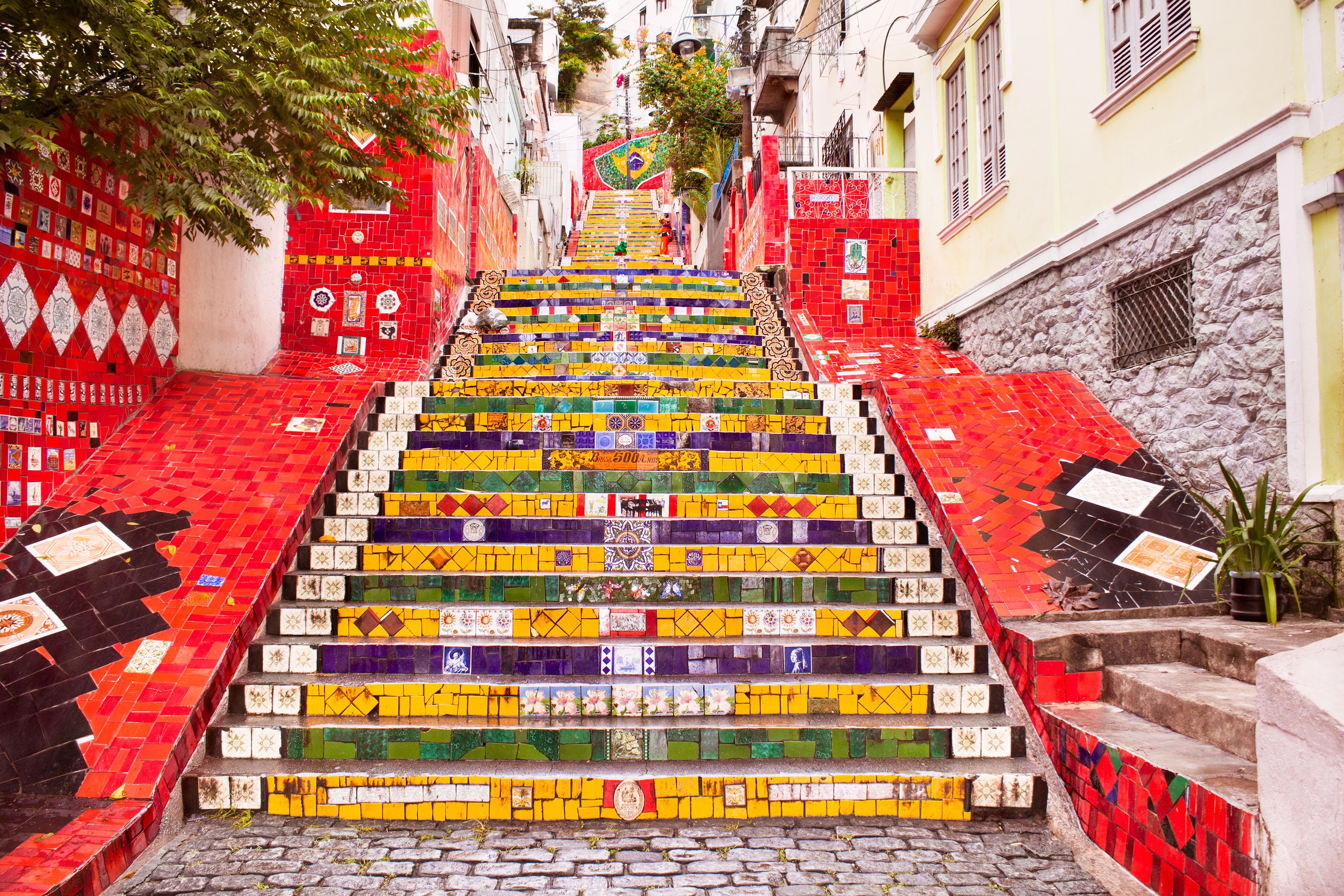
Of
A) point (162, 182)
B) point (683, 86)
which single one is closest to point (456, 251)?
point (162, 182)

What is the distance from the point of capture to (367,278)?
7.93m

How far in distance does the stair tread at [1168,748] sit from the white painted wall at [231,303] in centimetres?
607

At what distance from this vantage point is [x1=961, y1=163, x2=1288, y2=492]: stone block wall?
4422 millimetres

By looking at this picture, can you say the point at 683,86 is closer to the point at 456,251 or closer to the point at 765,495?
the point at 456,251

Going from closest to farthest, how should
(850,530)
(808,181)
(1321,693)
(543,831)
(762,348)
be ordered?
(1321,693) → (543,831) → (850,530) → (762,348) → (808,181)

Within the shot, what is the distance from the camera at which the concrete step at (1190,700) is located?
2.93 metres

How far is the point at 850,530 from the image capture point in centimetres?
486

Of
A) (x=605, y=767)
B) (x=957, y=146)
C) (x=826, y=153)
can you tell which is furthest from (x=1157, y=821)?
(x=826, y=153)

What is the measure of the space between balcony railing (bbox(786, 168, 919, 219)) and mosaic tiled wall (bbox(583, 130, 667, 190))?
2684 cm

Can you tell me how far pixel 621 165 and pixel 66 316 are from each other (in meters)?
34.3

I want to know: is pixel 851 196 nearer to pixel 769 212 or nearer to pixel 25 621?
pixel 769 212

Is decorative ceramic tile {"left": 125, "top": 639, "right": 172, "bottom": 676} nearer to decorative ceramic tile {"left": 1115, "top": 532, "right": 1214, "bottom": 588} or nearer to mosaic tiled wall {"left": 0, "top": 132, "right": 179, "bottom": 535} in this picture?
mosaic tiled wall {"left": 0, "top": 132, "right": 179, "bottom": 535}

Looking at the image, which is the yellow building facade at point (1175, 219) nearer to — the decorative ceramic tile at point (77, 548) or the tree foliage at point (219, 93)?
the tree foliage at point (219, 93)

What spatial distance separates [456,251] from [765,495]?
6.01m
